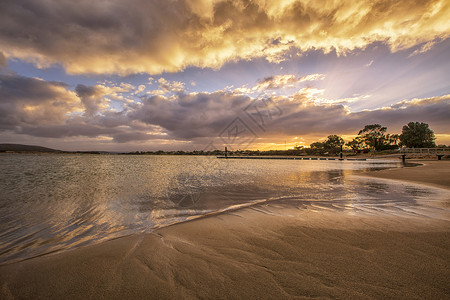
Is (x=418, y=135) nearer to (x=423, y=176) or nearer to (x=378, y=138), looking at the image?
(x=378, y=138)

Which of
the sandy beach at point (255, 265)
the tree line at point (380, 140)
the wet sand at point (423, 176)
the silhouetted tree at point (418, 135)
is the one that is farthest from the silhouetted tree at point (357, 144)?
the sandy beach at point (255, 265)

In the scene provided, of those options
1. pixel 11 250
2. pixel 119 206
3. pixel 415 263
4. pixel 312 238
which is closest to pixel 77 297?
pixel 11 250

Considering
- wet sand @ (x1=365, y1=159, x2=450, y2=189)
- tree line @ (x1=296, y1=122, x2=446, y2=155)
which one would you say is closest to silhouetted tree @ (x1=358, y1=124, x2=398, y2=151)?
tree line @ (x1=296, y1=122, x2=446, y2=155)

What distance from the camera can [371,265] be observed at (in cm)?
232

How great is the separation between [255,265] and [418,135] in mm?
94867

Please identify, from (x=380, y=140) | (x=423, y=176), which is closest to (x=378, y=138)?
(x=380, y=140)

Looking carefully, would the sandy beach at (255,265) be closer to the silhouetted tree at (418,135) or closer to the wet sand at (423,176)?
the wet sand at (423,176)

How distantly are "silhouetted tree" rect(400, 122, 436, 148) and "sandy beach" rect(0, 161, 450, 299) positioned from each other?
90.2 meters

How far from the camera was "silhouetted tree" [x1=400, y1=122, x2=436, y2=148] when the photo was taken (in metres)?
64.7

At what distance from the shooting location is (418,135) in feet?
215

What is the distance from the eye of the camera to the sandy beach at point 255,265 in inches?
77.6

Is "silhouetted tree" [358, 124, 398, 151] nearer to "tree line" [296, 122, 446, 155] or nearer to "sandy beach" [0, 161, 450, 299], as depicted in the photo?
"tree line" [296, 122, 446, 155]

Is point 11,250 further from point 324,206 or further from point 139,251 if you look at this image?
point 324,206

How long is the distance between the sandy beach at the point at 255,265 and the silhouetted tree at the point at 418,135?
3553 inches
